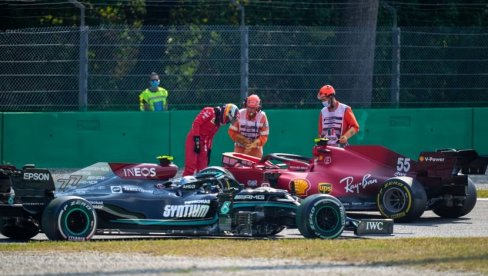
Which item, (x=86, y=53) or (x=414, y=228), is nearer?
(x=414, y=228)

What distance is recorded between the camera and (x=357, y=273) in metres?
10.5

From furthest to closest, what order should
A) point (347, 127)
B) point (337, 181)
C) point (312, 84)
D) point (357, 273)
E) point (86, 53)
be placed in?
point (312, 84)
point (86, 53)
point (347, 127)
point (337, 181)
point (357, 273)

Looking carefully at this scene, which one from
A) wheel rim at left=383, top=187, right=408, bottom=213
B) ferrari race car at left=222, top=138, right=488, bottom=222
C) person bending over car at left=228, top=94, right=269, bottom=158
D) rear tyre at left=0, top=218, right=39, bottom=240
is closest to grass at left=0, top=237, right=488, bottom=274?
rear tyre at left=0, top=218, right=39, bottom=240

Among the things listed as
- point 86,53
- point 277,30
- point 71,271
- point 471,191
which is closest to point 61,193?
point 71,271

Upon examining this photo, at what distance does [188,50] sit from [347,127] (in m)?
4.75

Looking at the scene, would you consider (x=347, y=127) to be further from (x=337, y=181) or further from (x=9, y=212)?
(x=9, y=212)

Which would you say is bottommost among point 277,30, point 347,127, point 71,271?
point 71,271

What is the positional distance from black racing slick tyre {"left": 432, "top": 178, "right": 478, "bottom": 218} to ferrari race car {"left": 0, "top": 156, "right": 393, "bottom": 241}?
263cm

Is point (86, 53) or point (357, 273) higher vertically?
point (86, 53)

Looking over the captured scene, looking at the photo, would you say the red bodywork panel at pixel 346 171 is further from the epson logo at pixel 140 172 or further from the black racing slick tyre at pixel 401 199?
the epson logo at pixel 140 172

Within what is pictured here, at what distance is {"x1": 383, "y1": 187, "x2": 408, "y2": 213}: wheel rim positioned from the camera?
50.6 feet

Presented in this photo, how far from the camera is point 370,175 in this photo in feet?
52.1

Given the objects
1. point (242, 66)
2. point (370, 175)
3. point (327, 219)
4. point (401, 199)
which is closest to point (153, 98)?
point (242, 66)

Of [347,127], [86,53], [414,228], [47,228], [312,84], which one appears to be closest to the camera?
[47,228]
